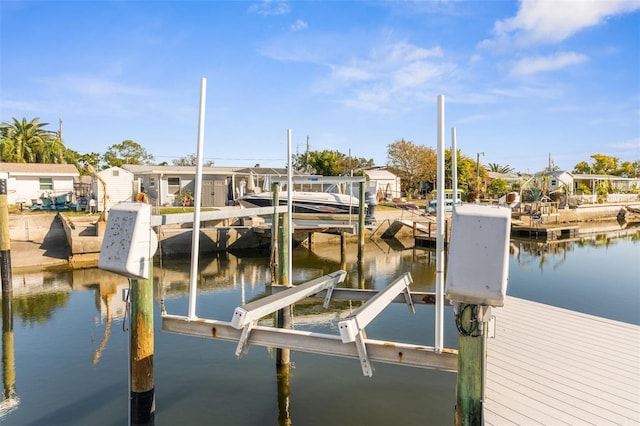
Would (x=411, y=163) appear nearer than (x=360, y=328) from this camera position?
No

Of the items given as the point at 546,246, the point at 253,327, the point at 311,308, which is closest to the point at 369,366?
the point at 253,327

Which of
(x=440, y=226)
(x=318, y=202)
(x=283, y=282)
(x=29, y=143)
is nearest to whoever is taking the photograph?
(x=440, y=226)

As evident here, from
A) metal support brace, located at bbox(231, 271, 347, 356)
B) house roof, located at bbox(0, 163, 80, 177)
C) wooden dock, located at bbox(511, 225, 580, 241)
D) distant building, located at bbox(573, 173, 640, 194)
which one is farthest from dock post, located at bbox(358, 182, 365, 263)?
distant building, located at bbox(573, 173, 640, 194)

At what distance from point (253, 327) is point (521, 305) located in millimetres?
6313

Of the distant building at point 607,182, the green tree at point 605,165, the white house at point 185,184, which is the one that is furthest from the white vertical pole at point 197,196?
the green tree at point 605,165

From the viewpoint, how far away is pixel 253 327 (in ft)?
17.9

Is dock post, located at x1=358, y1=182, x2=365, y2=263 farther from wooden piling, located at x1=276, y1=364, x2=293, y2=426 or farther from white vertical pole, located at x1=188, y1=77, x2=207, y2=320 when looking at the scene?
white vertical pole, located at x1=188, y1=77, x2=207, y2=320

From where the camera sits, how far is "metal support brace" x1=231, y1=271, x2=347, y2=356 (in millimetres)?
5339

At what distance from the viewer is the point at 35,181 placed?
30953 mm

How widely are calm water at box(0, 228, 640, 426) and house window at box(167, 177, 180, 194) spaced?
15.9 metres

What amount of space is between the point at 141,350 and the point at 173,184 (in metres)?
29.6

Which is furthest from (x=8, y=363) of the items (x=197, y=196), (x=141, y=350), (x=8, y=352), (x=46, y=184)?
(x=46, y=184)

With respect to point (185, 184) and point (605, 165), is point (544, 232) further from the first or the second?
point (605, 165)

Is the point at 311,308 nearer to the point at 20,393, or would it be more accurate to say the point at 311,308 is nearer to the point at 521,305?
the point at 521,305
